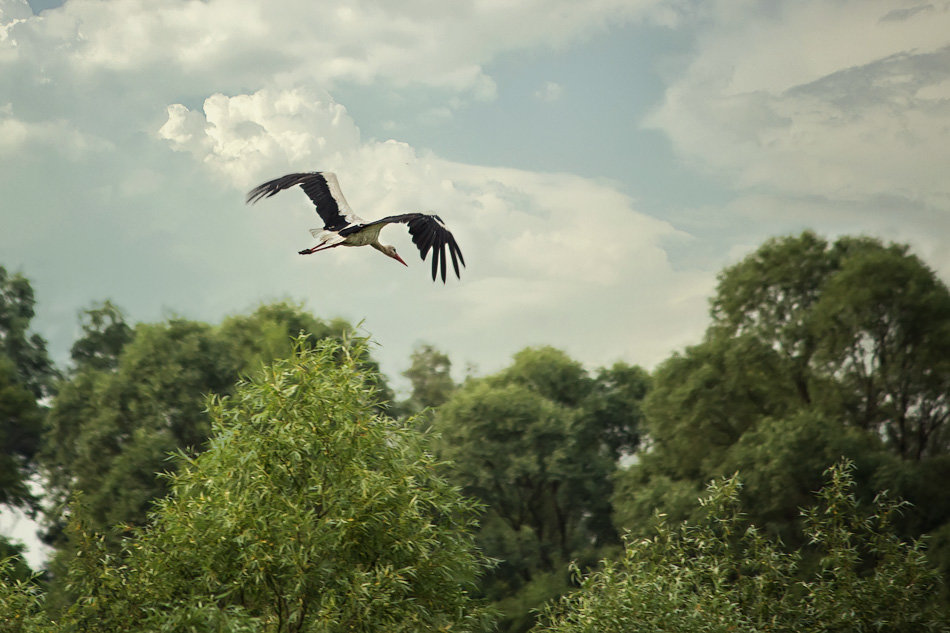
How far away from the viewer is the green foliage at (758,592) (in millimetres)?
14312

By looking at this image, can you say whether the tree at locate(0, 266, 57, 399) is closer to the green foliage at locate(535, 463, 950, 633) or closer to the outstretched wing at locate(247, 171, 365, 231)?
the outstretched wing at locate(247, 171, 365, 231)

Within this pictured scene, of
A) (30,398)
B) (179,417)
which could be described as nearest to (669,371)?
Answer: (179,417)

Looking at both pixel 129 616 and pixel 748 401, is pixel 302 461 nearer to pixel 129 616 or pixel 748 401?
pixel 129 616

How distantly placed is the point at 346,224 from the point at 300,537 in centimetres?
444

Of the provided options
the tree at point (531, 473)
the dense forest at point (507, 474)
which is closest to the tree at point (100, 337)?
the dense forest at point (507, 474)

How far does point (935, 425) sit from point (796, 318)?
4.84 m

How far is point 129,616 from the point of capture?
15227 millimetres

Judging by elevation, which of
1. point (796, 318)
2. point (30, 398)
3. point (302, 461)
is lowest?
point (302, 461)

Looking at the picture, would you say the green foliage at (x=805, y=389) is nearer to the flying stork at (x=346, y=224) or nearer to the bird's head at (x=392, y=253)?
the bird's head at (x=392, y=253)

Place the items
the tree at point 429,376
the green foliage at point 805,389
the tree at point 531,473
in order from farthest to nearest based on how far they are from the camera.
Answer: the tree at point 429,376 → the tree at point 531,473 → the green foliage at point 805,389

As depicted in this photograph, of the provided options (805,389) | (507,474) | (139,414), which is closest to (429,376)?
(507,474)

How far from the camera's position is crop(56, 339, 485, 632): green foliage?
14070mm

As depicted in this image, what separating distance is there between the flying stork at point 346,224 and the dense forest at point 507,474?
2438 millimetres

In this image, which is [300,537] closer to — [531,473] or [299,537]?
[299,537]
